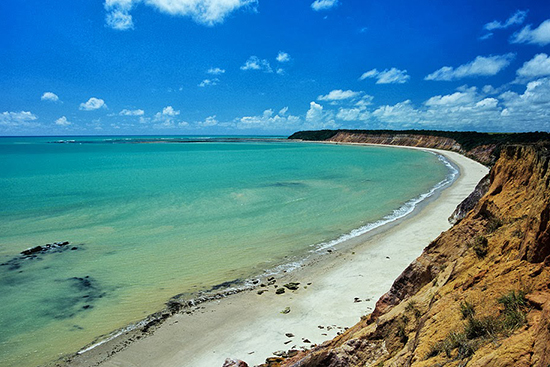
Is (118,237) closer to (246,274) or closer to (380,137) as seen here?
(246,274)

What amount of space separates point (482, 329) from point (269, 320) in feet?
24.8

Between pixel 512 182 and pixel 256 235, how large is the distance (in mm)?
13659

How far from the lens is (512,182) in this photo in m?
8.59

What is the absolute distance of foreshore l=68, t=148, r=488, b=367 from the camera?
912cm

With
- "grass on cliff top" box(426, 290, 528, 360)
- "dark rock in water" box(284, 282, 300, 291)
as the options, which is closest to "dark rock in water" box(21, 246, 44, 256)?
"dark rock in water" box(284, 282, 300, 291)

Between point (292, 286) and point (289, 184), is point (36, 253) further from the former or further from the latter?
point (289, 184)

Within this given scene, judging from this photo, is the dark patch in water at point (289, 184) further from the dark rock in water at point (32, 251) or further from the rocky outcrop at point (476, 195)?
the dark rock in water at point (32, 251)

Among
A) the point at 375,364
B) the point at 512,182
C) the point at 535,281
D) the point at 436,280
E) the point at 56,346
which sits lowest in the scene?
the point at 56,346

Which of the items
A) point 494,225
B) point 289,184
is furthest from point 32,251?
point 289,184

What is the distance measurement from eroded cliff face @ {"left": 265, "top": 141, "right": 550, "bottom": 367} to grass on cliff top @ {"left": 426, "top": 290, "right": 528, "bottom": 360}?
1 centimetres

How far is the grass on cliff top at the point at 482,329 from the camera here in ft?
12.9

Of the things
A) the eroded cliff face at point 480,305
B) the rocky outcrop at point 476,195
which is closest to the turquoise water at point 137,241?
the rocky outcrop at point 476,195

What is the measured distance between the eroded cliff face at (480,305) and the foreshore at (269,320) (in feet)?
6.29

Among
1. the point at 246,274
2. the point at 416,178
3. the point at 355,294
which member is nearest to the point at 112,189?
the point at 246,274
